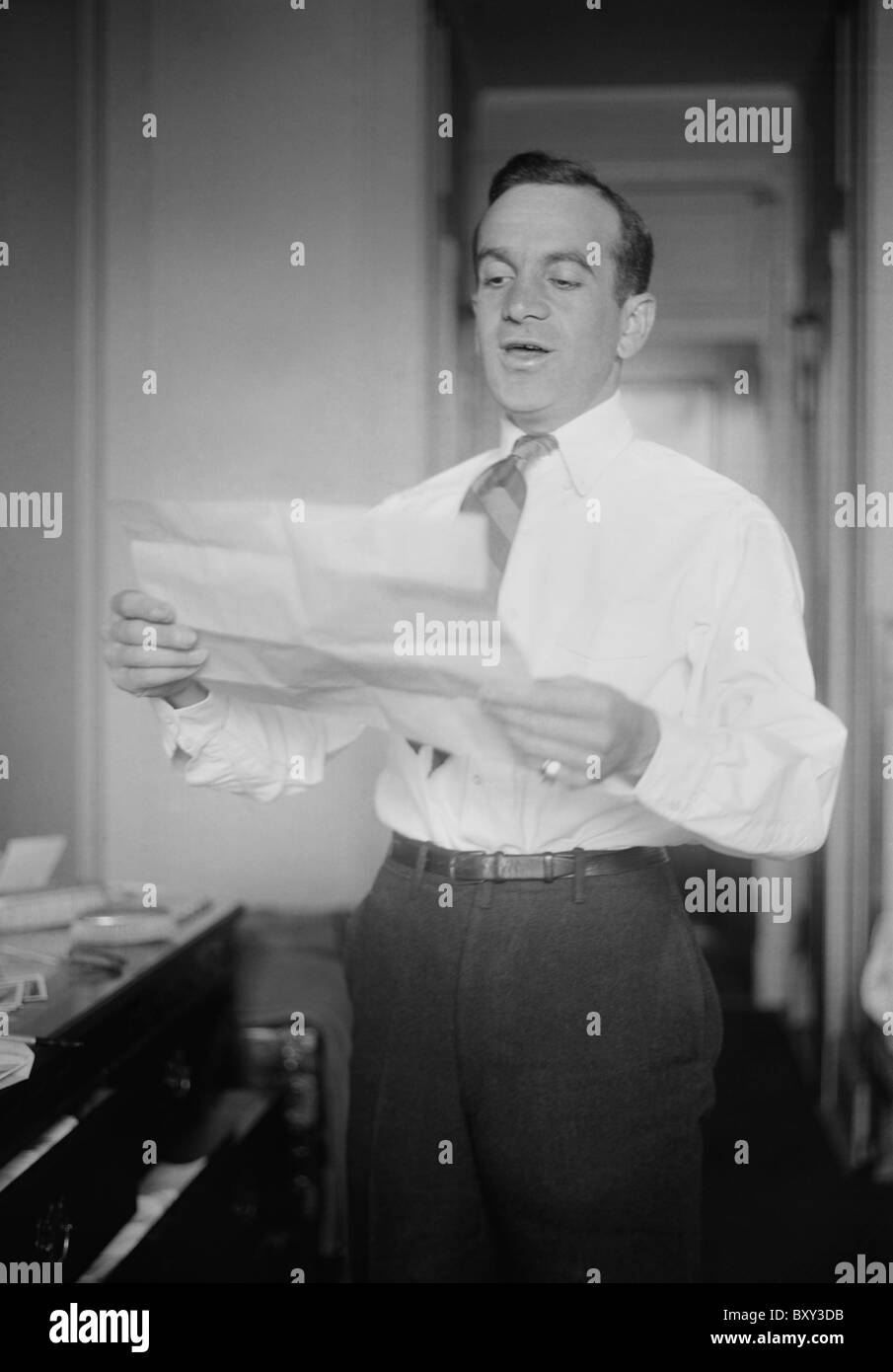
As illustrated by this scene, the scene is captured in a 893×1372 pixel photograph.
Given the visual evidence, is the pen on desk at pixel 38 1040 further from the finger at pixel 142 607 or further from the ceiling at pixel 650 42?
the ceiling at pixel 650 42

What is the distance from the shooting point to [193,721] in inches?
57.5

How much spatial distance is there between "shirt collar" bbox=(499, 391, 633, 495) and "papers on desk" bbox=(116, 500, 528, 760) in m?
0.25

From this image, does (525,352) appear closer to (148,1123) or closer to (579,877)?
(579,877)

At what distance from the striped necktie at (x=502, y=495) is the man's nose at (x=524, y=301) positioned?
147 mm

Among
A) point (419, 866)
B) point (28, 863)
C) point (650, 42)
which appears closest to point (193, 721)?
point (419, 866)

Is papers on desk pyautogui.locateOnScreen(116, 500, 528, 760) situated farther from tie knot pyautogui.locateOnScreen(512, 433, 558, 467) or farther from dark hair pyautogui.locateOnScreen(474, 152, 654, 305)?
dark hair pyautogui.locateOnScreen(474, 152, 654, 305)

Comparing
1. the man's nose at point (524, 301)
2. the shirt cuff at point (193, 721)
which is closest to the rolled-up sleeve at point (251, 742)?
the shirt cuff at point (193, 721)

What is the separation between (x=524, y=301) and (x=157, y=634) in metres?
0.62

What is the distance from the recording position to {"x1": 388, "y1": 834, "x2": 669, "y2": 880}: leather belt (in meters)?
1.41

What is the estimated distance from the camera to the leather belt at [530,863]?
141 centimetres
